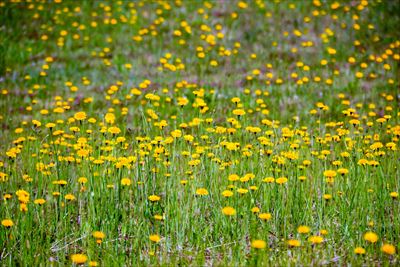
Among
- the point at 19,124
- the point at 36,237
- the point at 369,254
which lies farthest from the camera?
the point at 19,124

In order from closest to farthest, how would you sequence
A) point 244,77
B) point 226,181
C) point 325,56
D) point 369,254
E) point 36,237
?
point 369,254 → point 36,237 → point 226,181 → point 244,77 → point 325,56

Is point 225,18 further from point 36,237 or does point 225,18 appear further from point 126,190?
point 36,237

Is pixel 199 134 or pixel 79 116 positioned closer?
pixel 79 116

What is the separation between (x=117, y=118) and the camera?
743 cm

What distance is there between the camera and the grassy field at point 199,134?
3.94 m

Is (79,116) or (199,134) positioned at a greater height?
(79,116)

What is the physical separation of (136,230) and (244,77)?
5.63 metres

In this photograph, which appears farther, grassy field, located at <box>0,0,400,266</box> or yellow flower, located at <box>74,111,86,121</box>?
yellow flower, located at <box>74,111,86,121</box>

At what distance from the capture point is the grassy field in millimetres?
3939

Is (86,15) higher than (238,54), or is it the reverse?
(86,15)

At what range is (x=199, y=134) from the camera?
5.29 metres

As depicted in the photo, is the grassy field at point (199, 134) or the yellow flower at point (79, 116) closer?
the grassy field at point (199, 134)

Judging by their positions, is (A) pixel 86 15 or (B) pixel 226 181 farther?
(A) pixel 86 15

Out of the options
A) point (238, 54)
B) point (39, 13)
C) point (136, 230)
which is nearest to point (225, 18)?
point (238, 54)
